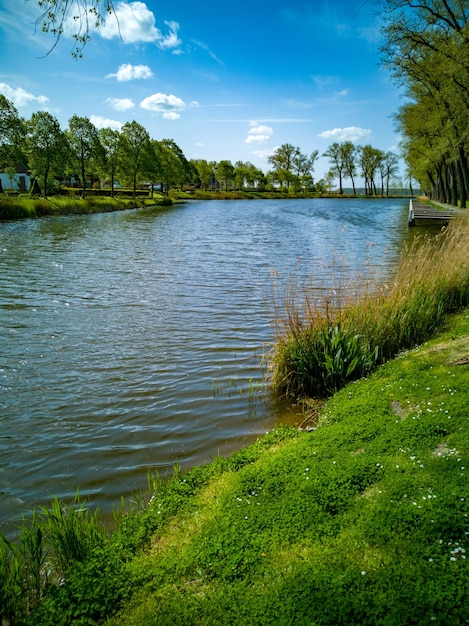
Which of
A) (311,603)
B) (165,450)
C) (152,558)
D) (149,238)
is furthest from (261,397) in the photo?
(149,238)

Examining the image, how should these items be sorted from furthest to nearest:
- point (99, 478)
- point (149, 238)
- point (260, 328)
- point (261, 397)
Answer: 1. point (149, 238)
2. point (260, 328)
3. point (261, 397)
4. point (99, 478)

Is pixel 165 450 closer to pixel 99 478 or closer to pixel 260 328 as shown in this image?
pixel 99 478

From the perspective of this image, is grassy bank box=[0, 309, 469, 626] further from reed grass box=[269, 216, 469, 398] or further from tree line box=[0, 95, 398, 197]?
tree line box=[0, 95, 398, 197]

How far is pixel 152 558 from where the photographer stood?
10.4 feet

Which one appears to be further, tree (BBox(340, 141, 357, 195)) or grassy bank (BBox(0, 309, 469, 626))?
tree (BBox(340, 141, 357, 195))

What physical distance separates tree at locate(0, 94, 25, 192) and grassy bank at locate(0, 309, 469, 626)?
47110 millimetres

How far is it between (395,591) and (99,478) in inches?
141

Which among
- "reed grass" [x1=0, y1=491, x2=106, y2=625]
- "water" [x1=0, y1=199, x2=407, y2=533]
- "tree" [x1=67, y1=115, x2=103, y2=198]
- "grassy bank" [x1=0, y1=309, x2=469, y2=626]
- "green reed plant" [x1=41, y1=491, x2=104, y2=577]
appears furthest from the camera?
"tree" [x1=67, y1=115, x2=103, y2=198]

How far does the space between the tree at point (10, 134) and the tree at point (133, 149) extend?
2608 centimetres

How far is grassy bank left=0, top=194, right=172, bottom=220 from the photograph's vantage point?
3728cm

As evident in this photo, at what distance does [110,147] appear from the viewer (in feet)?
216

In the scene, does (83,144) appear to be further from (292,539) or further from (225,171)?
(225,171)

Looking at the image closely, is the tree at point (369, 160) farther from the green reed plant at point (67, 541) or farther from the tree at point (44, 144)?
the green reed plant at point (67, 541)

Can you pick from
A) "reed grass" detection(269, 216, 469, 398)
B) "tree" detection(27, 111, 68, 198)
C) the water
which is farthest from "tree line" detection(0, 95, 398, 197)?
"reed grass" detection(269, 216, 469, 398)
